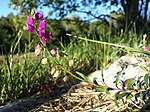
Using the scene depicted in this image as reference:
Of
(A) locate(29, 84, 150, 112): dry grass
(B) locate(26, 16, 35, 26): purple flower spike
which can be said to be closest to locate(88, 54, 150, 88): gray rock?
(A) locate(29, 84, 150, 112): dry grass

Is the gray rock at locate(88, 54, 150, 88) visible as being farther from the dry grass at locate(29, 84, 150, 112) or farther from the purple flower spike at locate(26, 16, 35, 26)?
the purple flower spike at locate(26, 16, 35, 26)

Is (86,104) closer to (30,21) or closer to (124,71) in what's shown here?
(124,71)

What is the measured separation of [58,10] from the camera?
562cm

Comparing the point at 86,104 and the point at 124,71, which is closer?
the point at 86,104

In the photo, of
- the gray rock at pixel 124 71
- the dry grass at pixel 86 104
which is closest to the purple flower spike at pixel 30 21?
the dry grass at pixel 86 104

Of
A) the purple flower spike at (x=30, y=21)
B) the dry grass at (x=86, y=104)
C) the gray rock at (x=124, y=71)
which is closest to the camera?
the purple flower spike at (x=30, y=21)

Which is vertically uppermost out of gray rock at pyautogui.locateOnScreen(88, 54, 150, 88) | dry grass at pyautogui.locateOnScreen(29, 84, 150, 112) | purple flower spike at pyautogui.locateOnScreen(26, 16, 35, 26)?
purple flower spike at pyautogui.locateOnScreen(26, 16, 35, 26)

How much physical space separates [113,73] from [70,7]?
364 cm

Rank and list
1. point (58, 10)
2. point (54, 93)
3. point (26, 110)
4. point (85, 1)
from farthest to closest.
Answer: point (85, 1) → point (58, 10) → point (54, 93) → point (26, 110)

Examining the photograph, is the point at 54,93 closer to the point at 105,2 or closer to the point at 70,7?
the point at 70,7

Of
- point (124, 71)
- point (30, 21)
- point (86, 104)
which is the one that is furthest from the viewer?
point (124, 71)

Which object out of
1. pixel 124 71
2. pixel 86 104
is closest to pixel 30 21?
pixel 86 104

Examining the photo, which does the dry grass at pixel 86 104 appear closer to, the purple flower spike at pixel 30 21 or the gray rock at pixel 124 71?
the gray rock at pixel 124 71

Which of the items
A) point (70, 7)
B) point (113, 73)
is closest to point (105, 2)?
point (70, 7)
